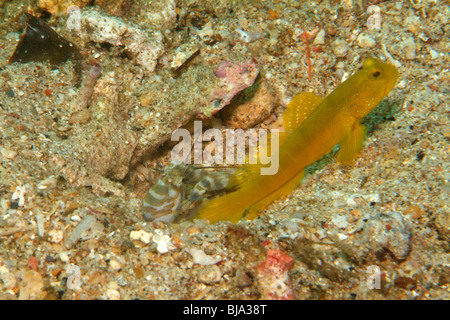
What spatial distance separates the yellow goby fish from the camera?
2475 millimetres

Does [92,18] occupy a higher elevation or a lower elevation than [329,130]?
higher

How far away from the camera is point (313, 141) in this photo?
254cm

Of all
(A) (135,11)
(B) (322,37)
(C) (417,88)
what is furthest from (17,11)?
(C) (417,88)

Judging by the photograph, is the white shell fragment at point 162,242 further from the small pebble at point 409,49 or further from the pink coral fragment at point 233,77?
the small pebble at point 409,49

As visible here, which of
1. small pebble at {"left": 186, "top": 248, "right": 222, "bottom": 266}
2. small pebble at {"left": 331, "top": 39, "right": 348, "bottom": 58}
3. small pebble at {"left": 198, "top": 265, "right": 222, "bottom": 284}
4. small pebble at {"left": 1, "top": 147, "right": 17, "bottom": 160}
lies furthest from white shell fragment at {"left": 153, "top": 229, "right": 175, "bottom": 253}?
small pebble at {"left": 331, "top": 39, "right": 348, "bottom": 58}

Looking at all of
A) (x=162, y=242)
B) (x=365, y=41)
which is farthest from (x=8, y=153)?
(x=365, y=41)

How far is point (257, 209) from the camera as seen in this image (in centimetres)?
268

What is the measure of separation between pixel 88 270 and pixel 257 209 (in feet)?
4.57

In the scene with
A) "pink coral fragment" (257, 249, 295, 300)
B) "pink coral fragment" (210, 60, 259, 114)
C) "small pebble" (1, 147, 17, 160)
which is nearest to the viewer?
"pink coral fragment" (257, 249, 295, 300)

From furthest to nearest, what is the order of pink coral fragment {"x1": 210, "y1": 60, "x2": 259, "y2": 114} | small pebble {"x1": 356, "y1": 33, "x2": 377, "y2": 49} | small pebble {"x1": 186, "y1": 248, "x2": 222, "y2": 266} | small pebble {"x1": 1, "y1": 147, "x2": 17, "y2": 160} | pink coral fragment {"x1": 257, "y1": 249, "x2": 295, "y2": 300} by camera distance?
small pebble {"x1": 356, "y1": 33, "x2": 377, "y2": 49}
pink coral fragment {"x1": 210, "y1": 60, "x2": 259, "y2": 114}
small pebble {"x1": 1, "y1": 147, "x2": 17, "y2": 160}
small pebble {"x1": 186, "y1": 248, "x2": 222, "y2": 266}
pink coral fragment {"x1": 257, "y1": 249, "x2": 295, "y2": 300}

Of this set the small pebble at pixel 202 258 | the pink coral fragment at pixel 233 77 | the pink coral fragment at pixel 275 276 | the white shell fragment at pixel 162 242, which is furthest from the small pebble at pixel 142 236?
the pink coral fragment at pixel 233 77

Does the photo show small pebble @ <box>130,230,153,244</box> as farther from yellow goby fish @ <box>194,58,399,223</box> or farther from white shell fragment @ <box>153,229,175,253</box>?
yellow goby fish @ <box>194,58,399,223</box>

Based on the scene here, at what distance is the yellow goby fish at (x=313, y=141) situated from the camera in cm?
247
